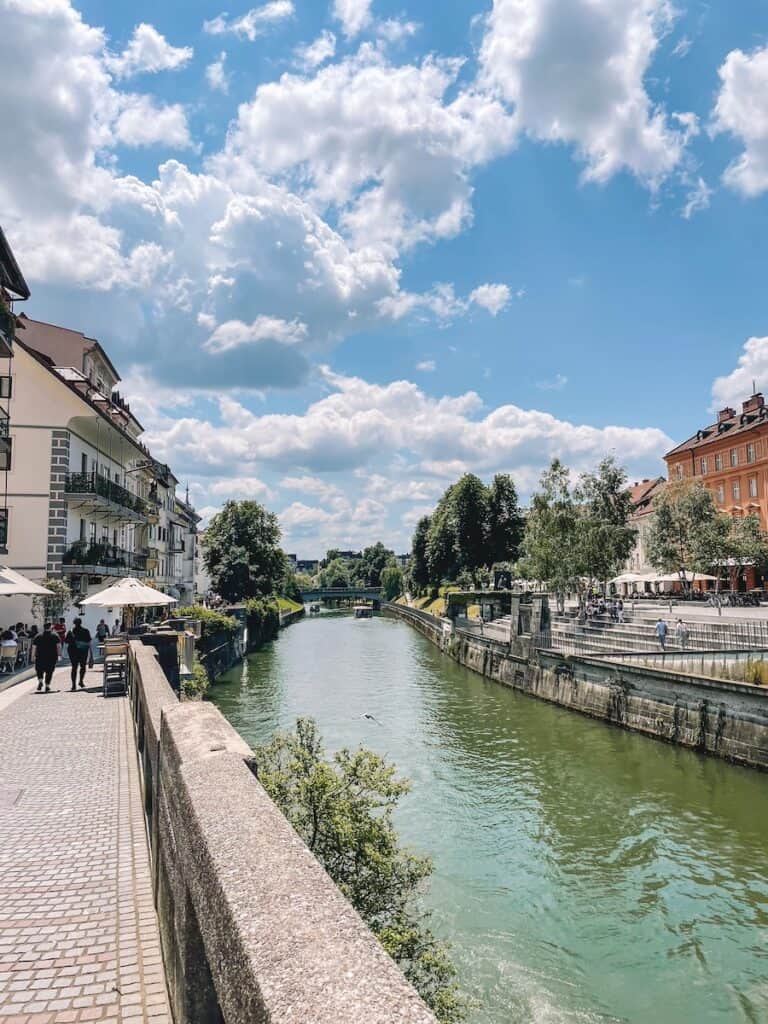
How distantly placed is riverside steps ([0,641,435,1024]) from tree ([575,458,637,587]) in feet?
113

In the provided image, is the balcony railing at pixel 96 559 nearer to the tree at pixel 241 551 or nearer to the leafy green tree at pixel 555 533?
the leafy green tree at pixel 555 533

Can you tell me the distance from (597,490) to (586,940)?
36.0 meters

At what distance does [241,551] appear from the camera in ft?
216

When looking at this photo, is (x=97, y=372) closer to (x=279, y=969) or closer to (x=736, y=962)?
(x=736, y=962)

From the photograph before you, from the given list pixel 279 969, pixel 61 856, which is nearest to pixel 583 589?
pixel 61 856

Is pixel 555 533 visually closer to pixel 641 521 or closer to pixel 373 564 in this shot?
pixel 641 521

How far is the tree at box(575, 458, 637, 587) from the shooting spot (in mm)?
40656

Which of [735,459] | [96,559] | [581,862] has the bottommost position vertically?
[581,862]

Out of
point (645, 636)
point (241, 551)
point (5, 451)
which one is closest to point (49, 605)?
point (5, 451)

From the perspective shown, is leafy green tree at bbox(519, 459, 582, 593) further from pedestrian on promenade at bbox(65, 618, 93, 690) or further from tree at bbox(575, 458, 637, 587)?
pedestrian on promenade at bbox(65, 618, 93, 690)

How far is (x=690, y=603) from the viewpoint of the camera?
4647 cm

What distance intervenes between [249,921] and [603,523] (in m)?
41.8

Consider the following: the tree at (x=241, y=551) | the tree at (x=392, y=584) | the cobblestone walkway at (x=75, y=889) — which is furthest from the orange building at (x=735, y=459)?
the tree at (x=392, y=584)

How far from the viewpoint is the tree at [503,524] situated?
75188mm
